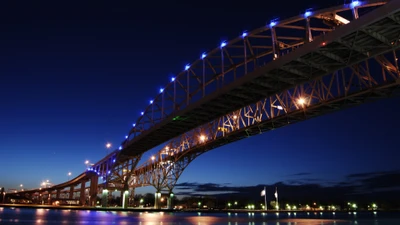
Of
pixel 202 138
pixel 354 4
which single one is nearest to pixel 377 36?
pixel 354 4

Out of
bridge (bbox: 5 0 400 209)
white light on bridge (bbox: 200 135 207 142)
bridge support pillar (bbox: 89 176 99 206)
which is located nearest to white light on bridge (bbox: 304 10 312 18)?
bridge (bbox: 5 0 400 209)

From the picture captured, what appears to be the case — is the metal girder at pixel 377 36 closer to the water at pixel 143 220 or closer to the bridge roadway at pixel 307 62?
the bridge roadway at pixel 307 62

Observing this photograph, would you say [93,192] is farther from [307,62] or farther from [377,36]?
[377,36]

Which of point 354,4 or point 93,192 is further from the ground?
point 354,4

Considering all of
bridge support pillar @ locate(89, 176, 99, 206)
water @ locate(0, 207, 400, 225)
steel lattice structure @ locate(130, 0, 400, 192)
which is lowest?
water @ locate(0, 207, 400, 225)

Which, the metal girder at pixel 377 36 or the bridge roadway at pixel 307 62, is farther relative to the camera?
the metal girder at pixel 377 36

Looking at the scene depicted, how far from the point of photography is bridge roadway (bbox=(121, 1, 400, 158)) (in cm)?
2691


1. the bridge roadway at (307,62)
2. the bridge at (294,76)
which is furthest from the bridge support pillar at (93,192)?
the bridge roadway at (307,62)

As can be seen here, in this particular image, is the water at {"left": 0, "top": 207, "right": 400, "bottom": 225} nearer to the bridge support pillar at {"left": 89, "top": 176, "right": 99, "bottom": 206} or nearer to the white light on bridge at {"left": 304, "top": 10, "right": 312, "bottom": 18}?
the white light on bridge at {"left": 304, "top": 10, "right": 312, "bottom": 18}

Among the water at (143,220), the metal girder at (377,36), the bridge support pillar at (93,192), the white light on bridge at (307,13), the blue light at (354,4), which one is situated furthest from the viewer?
the bridge support pillar at (93,192)

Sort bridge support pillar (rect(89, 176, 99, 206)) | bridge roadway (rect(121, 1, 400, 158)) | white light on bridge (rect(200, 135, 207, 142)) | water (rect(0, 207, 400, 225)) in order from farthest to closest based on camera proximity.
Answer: bridge support pillar (rect(89, 176, 99, 206)) → white light on bridge (rect(200, 135, 207, 142)) → water (rect(0, 207, 400, 225)) → bridge roadway (rect(121, 1, 400, 158))

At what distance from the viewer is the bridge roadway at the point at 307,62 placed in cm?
2691

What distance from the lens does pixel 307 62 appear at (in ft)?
107

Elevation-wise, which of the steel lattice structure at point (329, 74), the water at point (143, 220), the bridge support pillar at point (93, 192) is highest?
the steel lattice structure at point (329, 74)
